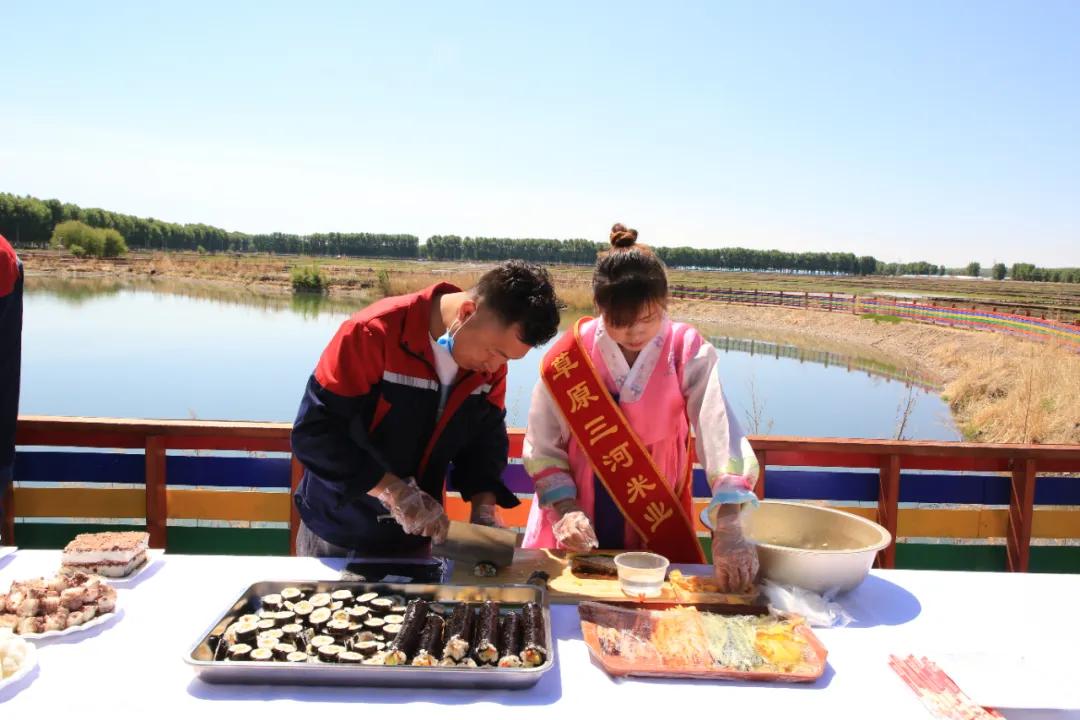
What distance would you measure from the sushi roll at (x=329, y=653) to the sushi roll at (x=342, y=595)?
0.91ft

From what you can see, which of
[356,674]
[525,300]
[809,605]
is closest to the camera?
[356,674]

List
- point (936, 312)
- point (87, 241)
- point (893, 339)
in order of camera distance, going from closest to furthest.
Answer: point (893, 339) → point (936, 312) → point (87, 241)

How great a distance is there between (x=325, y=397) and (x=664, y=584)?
1155mm

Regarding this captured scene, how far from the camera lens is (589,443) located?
100 inches

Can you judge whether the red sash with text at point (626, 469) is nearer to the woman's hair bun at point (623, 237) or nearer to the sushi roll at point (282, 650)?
the woman's hair bun at point (623, 237)

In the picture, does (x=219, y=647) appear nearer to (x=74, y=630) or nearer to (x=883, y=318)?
(x=74, y=630)

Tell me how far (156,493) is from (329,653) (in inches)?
96.5

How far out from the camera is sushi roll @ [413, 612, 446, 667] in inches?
61.6

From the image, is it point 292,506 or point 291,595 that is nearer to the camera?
point 291,595

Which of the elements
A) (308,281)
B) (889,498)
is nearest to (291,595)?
(889,498)

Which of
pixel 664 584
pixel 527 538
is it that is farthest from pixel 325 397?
pixel 664 584

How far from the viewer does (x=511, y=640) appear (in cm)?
167

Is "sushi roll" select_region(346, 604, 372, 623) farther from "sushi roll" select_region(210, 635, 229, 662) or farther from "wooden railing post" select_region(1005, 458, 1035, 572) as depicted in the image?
"wooden railing post" select_region(1005, 458, 1035, 572)

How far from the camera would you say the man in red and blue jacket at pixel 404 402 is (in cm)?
210
